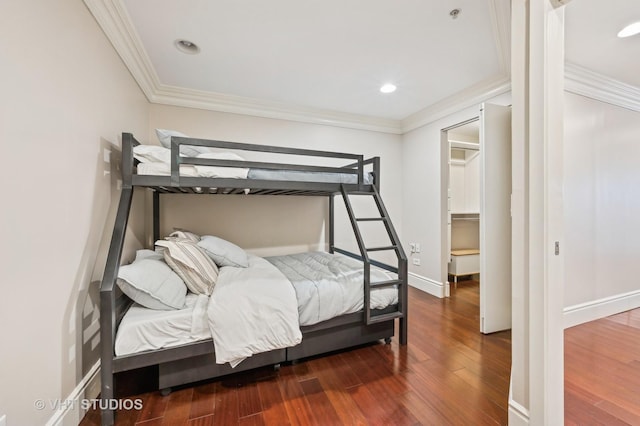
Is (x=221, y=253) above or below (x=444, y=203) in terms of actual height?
below

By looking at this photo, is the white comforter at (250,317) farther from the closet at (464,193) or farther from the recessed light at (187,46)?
the closet at (464,193)

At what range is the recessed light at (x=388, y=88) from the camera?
8.98ft

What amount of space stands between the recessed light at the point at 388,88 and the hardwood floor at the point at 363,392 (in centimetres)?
252

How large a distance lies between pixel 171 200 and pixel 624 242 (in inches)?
197

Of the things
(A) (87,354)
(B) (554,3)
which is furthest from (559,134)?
(A) (87,354)

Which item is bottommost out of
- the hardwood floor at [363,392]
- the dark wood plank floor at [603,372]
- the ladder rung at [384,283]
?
the dark wood plank floor at [603,372]

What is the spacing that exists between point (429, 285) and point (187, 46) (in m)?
3.70

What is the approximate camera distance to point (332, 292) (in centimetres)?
188

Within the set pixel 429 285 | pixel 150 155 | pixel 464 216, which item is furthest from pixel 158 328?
pixel 464 216

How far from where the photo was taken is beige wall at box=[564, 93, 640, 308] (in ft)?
8.10

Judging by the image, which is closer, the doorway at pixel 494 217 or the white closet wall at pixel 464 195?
the doorway at pixel 494 217

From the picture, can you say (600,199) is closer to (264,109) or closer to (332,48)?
(332,48)

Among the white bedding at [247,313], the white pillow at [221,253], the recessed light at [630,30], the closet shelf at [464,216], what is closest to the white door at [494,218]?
the recessed light at [630,30]

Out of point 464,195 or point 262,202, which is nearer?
point 262,202
